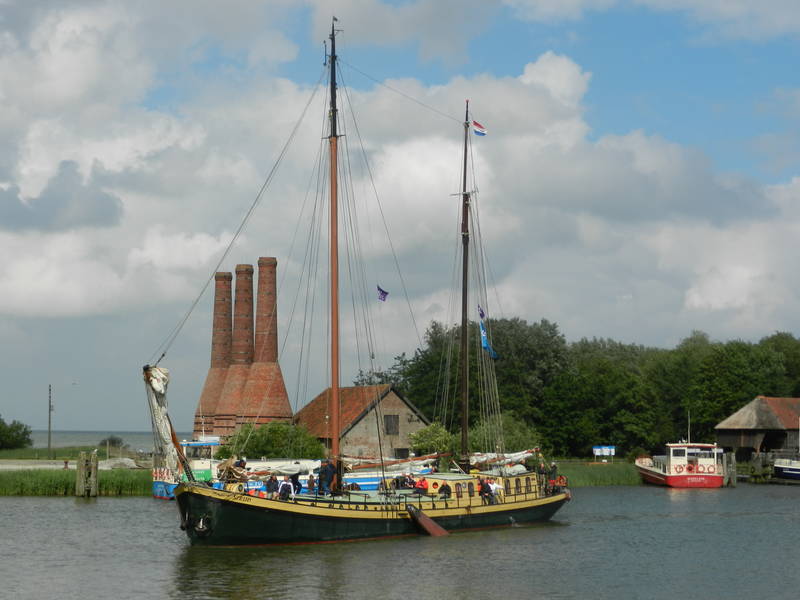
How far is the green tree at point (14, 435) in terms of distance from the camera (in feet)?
354

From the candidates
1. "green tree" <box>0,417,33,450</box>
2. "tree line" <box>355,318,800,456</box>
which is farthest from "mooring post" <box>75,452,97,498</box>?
"green tree" <box>0,417,33,450</box>

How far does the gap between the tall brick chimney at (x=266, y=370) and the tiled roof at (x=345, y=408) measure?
109 inches

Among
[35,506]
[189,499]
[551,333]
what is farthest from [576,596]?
[551,333]

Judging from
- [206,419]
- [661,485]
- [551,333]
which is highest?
[551,333]

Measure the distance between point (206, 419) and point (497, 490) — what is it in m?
36.5

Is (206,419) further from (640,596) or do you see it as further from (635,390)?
(640,596)

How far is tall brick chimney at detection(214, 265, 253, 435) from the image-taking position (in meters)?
75.8

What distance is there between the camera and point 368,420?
7725cm

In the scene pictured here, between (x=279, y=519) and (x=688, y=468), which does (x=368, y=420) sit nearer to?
(x=688, y=468)

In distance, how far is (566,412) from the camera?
101750 mm

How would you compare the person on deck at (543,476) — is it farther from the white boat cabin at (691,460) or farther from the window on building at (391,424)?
the white boat cabin at (691,460)

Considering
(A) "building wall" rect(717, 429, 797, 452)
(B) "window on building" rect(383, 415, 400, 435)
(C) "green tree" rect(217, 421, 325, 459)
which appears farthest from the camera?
(A) "building wall" rect(717, 429, 797, 452)

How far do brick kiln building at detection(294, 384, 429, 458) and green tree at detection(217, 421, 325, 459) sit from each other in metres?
5.50

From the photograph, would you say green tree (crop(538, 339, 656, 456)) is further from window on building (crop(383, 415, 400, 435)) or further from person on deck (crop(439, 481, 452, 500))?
person on deck (crop(439, 481, 452, 500))
